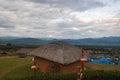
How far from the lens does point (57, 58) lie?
86.7 ft

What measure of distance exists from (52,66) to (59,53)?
1851mm

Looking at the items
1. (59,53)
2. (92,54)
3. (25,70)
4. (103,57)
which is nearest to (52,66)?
(59,53)

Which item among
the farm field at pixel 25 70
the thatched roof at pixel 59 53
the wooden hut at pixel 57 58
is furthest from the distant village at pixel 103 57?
the wooden hut at pixel 57 58

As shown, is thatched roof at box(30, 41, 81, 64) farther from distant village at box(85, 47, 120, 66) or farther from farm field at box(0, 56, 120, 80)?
distant village at box(85, 47, 120, 66)

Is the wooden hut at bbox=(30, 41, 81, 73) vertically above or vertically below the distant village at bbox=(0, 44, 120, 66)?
above

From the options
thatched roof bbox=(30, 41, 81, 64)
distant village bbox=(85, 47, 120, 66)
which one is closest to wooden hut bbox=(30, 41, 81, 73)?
thatched roof bbox=(30, 41, 81, 64)

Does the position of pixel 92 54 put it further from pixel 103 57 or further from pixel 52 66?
pixel 52 66

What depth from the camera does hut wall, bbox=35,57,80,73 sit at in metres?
26.4

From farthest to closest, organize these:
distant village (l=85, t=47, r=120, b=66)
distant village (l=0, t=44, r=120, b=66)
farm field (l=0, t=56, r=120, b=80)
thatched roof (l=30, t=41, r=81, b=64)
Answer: distant village (l=0, t=44, r=120, b=66), distant village (l=85, t=47, r=120, b=66), thatched roof (l=30, t=41, r=81, b=64), farm field (l=0, t=56, r=120, b=80)

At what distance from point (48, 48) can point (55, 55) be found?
2235 millimetres

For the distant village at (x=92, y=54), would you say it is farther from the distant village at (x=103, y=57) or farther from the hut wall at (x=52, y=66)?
the hut wall at (x=52, y=66)

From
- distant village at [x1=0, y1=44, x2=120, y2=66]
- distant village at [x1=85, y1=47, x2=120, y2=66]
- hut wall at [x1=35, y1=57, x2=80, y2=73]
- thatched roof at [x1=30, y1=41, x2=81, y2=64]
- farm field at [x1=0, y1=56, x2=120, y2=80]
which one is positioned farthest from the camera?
distant village at [x1=0, y1=44, x2=120, y2=66]

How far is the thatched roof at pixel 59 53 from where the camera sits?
2614 centimetres

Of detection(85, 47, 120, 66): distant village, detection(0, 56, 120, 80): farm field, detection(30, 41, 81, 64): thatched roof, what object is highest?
detection(30, 41, 81, 64): thatched roof
